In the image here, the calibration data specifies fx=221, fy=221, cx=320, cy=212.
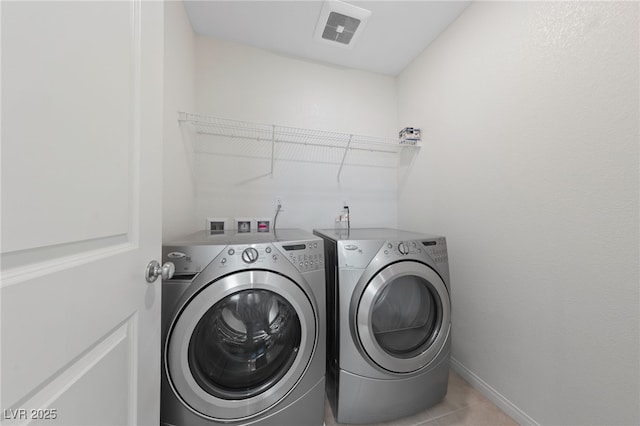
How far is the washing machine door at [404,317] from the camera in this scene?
112 centimetres

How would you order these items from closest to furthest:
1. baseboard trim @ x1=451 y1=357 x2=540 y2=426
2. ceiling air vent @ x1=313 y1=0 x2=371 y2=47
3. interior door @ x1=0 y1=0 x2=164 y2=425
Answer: interior door @ x1=0 y1=0 x2=164 y2=425
baseboard trim @ x1=451 y1=357 x2=540 y2=426
ceiling air vent @ x1=313 y1=0 x2=371 y2=47

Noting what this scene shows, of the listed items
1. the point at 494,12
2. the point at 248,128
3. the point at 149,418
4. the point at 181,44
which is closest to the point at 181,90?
the point at 181,44

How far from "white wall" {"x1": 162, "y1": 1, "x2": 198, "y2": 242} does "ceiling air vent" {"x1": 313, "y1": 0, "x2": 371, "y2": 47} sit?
917 mm

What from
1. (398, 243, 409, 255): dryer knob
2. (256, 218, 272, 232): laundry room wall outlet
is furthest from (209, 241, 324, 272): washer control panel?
(256, 218, 272, 232): laundry room wall outlet

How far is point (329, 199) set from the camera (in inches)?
79.5

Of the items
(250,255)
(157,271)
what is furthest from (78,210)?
(250,255)

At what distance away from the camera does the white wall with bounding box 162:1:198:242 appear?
1.22m

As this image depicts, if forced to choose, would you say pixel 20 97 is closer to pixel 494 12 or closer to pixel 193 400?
pixel 193 400

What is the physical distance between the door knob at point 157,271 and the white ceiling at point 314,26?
1696mm

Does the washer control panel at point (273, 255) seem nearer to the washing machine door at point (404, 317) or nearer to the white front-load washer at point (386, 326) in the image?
the white front-load washer at point (386, 326)

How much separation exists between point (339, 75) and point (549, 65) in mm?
1466

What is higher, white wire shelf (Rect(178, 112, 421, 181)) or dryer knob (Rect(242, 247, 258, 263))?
white wire shelf (Rect(178, 112, 421, 181))

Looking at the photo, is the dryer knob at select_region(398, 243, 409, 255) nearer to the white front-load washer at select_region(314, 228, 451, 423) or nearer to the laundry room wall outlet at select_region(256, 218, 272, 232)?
the white front-load washer at select_region(314, 228, 451, 423)

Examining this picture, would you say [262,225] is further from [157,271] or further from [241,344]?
[157,271]
